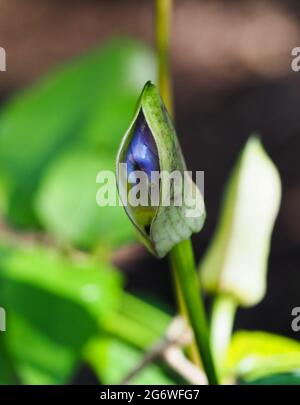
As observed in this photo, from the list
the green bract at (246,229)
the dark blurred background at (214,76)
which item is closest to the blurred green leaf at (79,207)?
the green bract at (246,229)

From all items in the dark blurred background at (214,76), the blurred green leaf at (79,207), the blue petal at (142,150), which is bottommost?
the blue petal at (142,150)

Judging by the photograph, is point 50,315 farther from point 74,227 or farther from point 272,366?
point 272,366

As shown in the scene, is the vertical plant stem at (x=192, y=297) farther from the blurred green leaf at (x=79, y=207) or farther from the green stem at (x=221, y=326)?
the blurred green leaf at (x=79, y=207)

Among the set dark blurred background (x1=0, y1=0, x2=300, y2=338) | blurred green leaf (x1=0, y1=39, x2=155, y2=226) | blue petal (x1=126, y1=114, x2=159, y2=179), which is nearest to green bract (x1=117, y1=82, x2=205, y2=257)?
blue petal (x1=126, y1=114, x2=159, y2=179)

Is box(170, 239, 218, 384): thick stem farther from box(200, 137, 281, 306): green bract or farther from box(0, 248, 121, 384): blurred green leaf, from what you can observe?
box(0, 248, 121, 384): blurred green leaf

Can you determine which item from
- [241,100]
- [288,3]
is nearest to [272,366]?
[241,100]
